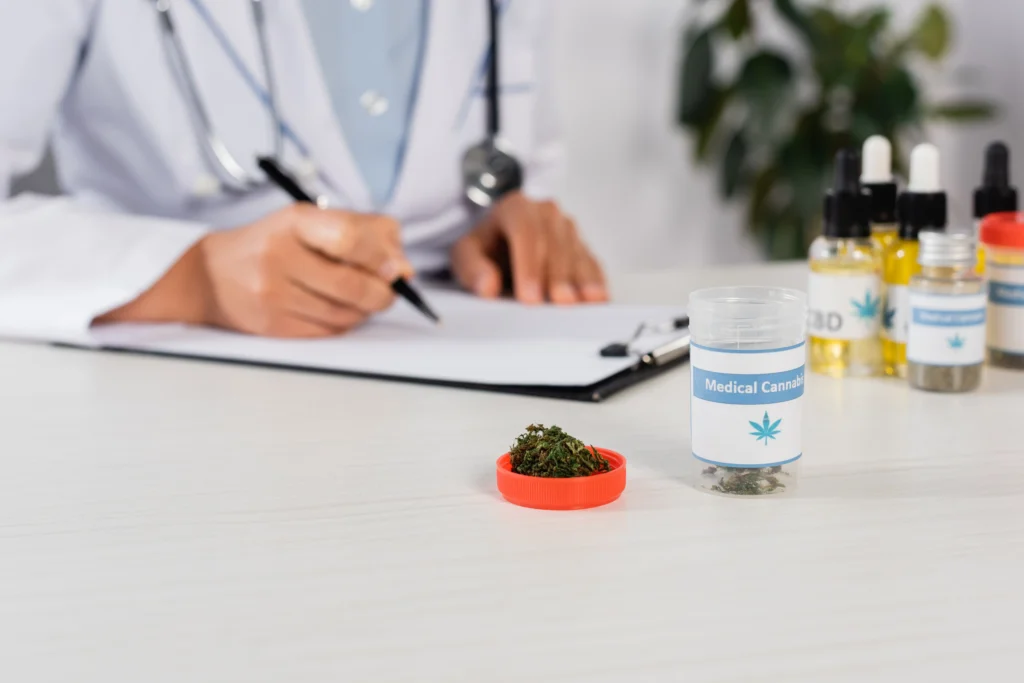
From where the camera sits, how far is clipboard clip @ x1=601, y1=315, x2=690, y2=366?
891 mm

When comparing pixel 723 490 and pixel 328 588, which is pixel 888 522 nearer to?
pixel 723 490

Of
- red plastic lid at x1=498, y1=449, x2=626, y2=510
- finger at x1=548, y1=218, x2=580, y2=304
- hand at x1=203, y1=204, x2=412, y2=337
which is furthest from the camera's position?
finger at x1=548, y1=218, x2=580, y2=304

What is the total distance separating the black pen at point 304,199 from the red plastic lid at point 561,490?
0.45m

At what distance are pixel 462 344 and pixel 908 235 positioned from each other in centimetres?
38

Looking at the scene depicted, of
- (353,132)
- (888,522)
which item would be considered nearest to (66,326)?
(353,132)

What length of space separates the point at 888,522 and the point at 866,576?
77mm

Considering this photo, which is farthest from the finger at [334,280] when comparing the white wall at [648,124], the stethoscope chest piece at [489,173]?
the white wall at [648,124]

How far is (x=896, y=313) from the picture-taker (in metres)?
0.85

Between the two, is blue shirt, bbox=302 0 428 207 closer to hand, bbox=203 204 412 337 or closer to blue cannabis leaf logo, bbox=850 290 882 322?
hand, bbox=203 204 412 337

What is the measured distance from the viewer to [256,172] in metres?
1.22

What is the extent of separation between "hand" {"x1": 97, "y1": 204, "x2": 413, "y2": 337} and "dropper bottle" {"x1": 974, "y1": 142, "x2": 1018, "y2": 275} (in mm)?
506

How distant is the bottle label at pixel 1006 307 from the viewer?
0.86m

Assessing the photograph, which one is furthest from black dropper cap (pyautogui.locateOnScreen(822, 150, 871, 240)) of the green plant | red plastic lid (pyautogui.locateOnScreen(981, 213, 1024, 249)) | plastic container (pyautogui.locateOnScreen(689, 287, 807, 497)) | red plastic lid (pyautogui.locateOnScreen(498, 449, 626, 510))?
the green plant

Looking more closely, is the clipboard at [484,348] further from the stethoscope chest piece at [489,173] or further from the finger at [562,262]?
the stethoscope chest piece at [489,173]
